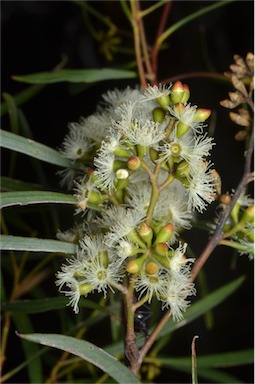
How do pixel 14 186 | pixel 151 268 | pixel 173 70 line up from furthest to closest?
pixel 173 70 → pixel 14 186 → pixel 151 268

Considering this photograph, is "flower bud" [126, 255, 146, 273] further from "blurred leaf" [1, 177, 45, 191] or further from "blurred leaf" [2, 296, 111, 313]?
"blurred leaf" [1, 177, 45, 191]

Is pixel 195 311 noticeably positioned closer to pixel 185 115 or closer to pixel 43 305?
pixel 43 305

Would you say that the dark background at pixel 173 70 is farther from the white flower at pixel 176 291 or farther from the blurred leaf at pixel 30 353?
the white flower at pixel 176 291

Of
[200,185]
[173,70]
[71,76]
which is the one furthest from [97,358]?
[173,70]

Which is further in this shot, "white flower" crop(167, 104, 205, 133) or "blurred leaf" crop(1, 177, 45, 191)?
"blurred leaf" crop(1, 177, 45, 191)

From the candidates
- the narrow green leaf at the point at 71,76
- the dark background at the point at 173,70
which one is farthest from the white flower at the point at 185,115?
the dark background at the point at 173,70

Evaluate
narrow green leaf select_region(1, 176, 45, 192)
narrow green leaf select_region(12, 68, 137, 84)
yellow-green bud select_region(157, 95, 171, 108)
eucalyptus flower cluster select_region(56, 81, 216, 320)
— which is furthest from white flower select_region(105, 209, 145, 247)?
narrow green leaf select_region(12, 68, 137, 84)

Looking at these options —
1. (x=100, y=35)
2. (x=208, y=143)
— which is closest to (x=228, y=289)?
(x=208, y=143)
